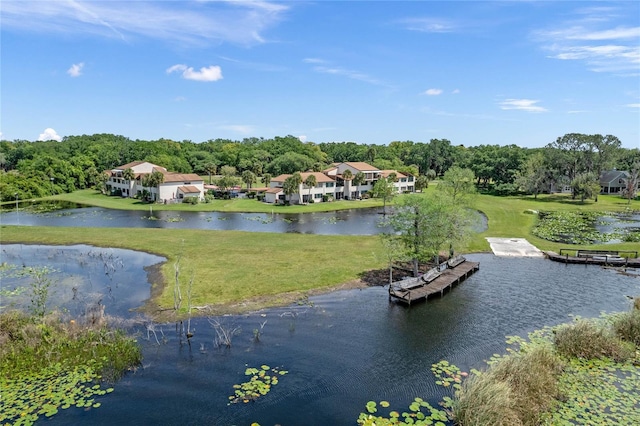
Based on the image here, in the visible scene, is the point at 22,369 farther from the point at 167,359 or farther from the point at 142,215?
the point at 142,215

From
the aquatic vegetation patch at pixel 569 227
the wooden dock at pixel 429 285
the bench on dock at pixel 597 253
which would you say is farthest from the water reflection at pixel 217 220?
the wooden dock at pixel 429 285

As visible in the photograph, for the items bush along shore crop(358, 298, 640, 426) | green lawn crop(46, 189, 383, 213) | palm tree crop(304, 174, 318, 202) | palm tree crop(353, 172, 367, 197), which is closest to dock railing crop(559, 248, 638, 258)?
bush along shore crop(358, 298, 640, 426)

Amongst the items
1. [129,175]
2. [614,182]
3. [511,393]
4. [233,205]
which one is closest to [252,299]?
[511,393]

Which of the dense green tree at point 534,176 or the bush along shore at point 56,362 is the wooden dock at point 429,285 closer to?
the bush along shore at point 56,362

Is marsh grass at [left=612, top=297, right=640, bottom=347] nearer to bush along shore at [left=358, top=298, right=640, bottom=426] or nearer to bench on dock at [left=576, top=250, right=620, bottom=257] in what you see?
bush along shore at [left=358, top=298, right=640, bottom=426]

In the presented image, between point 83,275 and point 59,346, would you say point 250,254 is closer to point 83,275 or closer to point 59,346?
point 83,275
